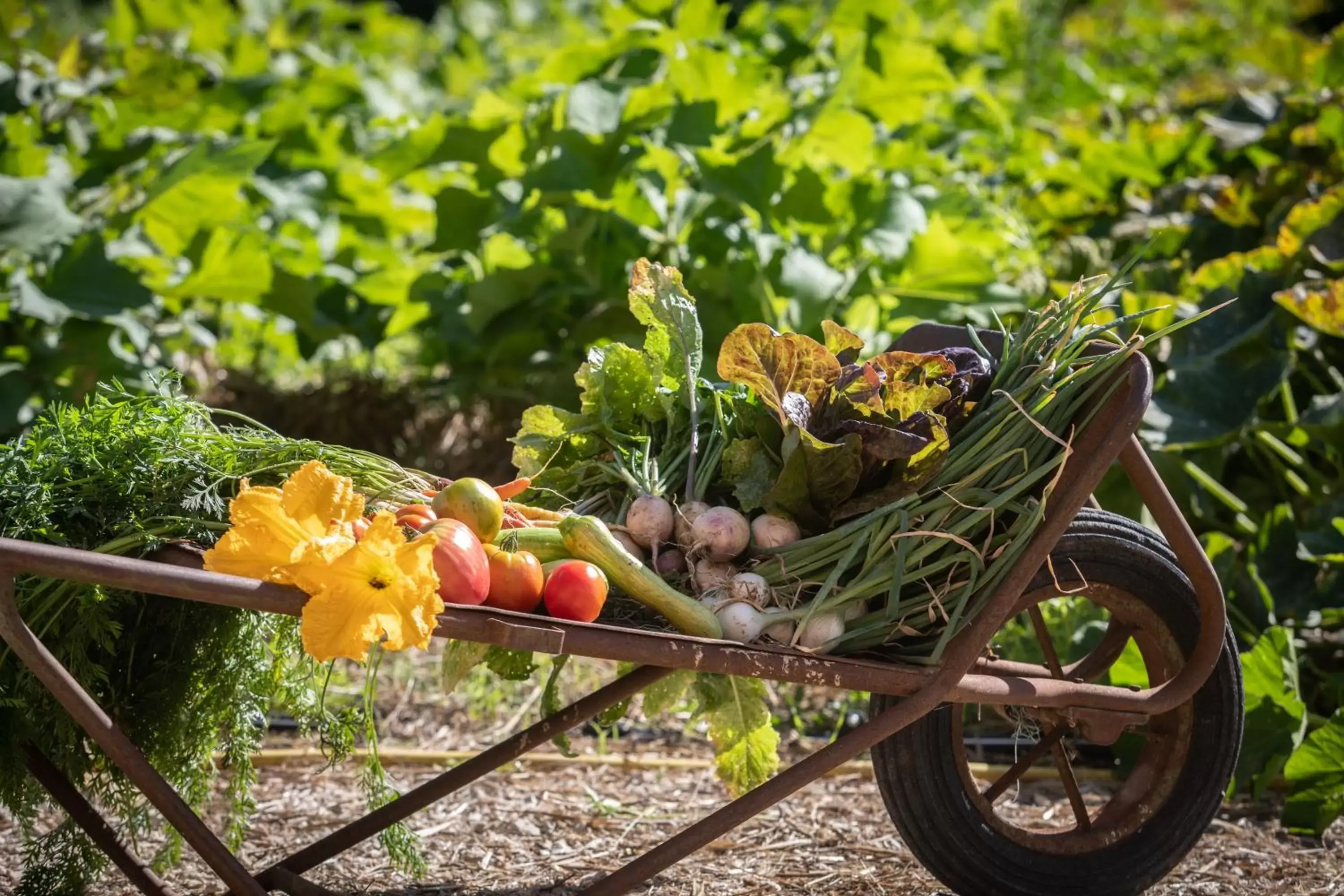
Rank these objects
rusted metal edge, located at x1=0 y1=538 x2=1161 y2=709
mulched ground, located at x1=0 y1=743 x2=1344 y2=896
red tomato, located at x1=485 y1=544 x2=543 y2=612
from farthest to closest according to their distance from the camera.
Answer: mulched ground, located at x1=0 y1=743 x2=1344 y2=896 → red tomato, located at x1=485 y1=544 x2=543 y2=612 → rusted metal edge, located at x1=0 y1=538 x2=1161 y2=709

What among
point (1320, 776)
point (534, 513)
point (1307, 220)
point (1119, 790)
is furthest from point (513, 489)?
point (1307, 220)

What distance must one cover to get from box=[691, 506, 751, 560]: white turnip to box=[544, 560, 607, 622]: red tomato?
221 millimetres

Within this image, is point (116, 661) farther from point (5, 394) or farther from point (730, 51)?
point (730, 51)

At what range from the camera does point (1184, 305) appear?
3.36 metres

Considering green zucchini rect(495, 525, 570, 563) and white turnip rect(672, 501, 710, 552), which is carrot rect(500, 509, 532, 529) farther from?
white turnip rect(672, 501, 710, 552)

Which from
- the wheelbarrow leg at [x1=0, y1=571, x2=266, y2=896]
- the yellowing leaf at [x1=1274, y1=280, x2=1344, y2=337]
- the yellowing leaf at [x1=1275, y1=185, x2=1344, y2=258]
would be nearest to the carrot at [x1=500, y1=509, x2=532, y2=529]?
the wheelbarrow leg at [x1=0, y1=571, x2=266, y2=896]

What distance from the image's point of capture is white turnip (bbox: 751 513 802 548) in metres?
2.09

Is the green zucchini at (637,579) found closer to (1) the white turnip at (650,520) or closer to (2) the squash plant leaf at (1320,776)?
(1) the white turnip at (650,520)

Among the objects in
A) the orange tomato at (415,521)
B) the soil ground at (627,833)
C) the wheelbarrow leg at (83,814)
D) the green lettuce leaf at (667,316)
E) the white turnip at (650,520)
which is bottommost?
the soil ground at (627,833)

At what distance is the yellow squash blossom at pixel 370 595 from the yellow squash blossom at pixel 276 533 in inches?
1.5

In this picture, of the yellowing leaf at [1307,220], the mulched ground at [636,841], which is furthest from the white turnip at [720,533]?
the yellowing leaf at [1307,220]

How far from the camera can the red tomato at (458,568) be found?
1.82 metres

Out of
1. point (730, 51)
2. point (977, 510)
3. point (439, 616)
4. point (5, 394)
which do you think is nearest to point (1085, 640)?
point (977, 510)

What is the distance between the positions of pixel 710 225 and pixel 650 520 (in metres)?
2.16
